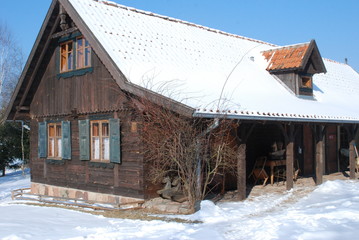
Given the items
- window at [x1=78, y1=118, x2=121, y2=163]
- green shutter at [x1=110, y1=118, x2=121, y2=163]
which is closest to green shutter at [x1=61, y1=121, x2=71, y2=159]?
window at [x1=78, y1=118, x2=121, y2=163]

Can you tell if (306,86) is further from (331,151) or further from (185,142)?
(185,142)

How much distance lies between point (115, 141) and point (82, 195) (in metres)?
2.67

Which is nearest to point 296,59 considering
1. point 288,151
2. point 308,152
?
point 308,152

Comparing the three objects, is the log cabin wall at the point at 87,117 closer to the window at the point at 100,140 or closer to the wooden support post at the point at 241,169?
the window at the point at 100,140

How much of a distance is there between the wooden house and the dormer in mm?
42

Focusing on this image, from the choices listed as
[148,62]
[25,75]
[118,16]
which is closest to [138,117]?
[148,62]

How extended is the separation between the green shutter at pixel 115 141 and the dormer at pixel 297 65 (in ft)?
23.6

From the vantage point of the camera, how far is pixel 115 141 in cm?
1141

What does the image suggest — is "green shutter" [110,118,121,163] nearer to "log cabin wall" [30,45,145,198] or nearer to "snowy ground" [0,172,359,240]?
"log cabin wall" [30,45,145,198]

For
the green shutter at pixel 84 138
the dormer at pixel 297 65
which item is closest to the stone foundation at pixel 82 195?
the green shutter at pixel 84 138

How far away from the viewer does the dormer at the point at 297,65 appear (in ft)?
50.4

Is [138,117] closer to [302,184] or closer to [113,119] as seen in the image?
[113,119]

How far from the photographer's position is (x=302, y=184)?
46.5 ft

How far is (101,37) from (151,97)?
10.2ft
